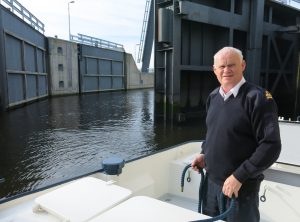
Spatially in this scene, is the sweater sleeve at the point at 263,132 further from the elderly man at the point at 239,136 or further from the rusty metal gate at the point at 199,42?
the rusty metal gate at the point at 199,42

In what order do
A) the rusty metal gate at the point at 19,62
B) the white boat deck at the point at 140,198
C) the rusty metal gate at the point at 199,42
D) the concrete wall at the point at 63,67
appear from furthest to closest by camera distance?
the concrete wall at the point at 63,67, the rusty metal gate at the point at 19,62, the rusty metal gate at the point at 199,42, the white boat deck at the point at 140,198

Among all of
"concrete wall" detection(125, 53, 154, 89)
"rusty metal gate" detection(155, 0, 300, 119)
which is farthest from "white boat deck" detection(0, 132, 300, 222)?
"concrete wall" detection(125, 53, 154, 89)

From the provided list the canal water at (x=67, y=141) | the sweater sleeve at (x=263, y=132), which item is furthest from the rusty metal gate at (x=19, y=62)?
the sweater sleeve at (x=263, y=132)

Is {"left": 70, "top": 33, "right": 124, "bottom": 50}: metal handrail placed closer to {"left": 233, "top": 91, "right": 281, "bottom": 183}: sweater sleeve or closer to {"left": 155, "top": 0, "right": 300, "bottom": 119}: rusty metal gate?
{"left": 155, "top": 0, "right": 300, "bottom": 119}: rusty metal gate

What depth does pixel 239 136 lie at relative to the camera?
1.67 m

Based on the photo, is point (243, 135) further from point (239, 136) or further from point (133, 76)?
point (133, 76)

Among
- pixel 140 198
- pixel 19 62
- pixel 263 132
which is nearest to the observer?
pixel 263 132

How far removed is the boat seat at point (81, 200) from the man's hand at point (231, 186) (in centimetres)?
69

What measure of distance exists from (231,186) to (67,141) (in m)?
7.57

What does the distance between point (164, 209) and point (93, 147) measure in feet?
21.4

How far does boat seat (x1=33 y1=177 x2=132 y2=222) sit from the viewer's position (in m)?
1.69

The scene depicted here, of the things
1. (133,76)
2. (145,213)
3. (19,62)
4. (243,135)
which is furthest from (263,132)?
(133,76)

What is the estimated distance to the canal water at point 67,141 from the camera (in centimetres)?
600

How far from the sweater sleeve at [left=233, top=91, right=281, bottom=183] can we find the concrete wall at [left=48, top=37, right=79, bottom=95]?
22165 mm
